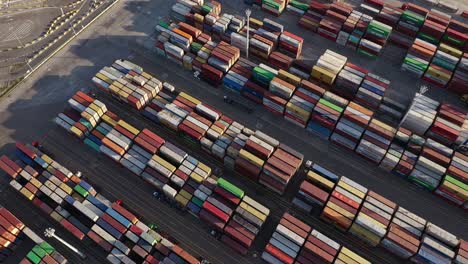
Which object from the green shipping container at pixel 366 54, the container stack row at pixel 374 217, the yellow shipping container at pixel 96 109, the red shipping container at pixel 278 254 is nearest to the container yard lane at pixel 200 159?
the container stack row at pixel 374 217

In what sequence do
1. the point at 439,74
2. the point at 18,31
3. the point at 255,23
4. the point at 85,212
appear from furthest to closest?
1. the point at 18,31
2. the point at 255,23
3. the point at 439,74
4. the point at 85,212

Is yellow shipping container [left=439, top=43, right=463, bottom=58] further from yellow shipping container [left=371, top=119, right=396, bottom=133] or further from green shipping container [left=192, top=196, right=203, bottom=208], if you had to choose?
green shipping container [left=192, top=196, right=203, bottom=208]

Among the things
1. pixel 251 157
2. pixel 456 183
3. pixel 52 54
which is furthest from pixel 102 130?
pixel 456 183

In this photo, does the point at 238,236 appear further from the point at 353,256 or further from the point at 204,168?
the point at 353,256

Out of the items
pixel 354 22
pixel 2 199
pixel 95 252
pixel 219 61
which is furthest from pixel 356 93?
pixel 2 199

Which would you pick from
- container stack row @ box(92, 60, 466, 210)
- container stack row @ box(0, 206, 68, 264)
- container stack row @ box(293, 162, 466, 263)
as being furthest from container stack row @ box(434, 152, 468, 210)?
container stack row @ box(0, 206, 68, 264)

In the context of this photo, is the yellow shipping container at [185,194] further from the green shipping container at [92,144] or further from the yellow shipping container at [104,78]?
the yellow shipping container at [104,78]
